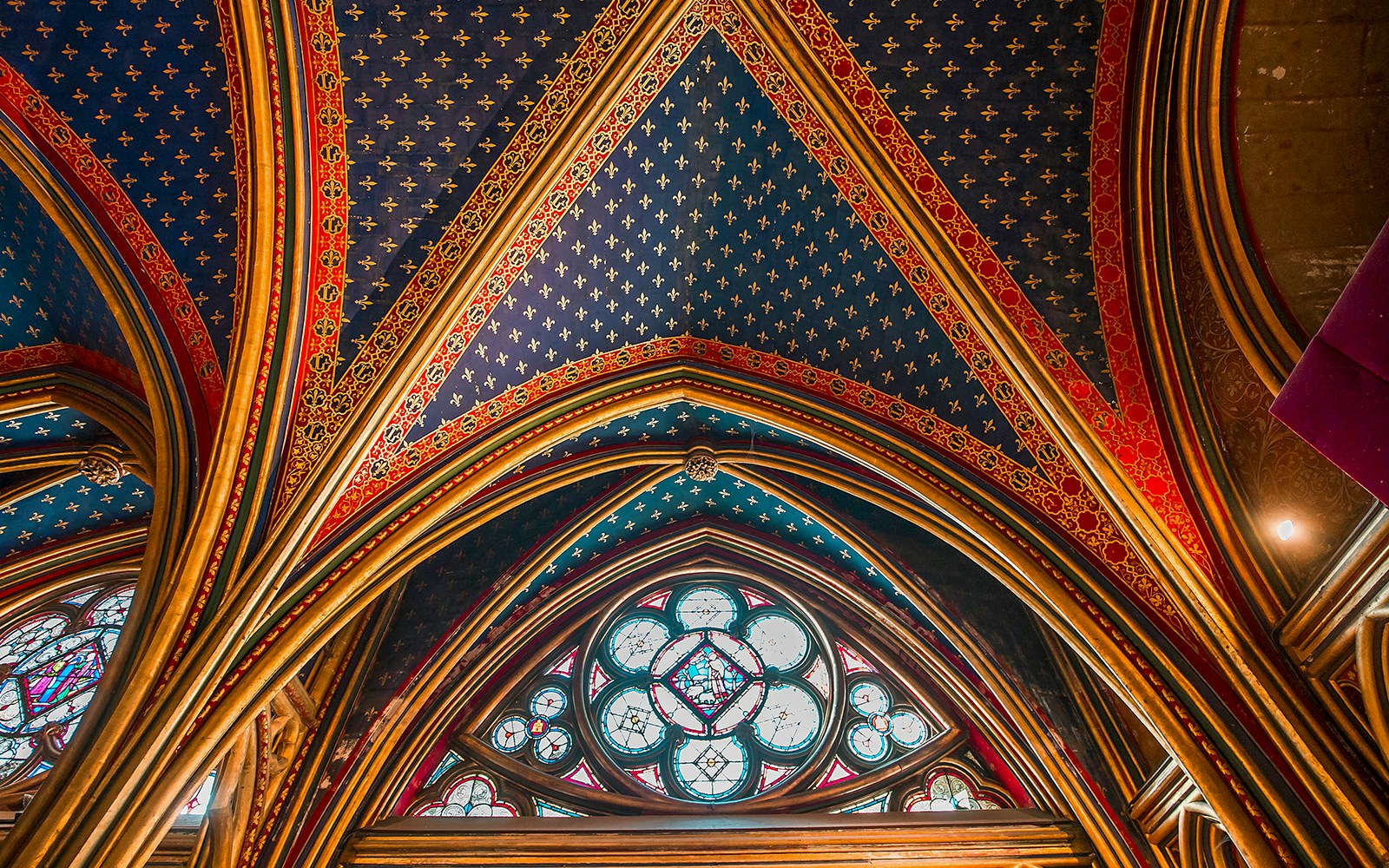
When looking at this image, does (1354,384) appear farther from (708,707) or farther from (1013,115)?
(708,707)

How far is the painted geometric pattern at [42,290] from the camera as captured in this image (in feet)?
27.9

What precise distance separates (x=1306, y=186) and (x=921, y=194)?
2.93 meters

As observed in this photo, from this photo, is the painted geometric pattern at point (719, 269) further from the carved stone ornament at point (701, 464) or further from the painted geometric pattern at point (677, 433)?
the carved stone ornament at point (701, 464)

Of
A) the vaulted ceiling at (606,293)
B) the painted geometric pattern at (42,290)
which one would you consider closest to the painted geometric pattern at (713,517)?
the vaulted ceiling at (606,293)

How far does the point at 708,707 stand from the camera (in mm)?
11219

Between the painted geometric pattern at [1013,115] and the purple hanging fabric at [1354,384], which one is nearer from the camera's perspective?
the purple hanging fabric at [1354,384]

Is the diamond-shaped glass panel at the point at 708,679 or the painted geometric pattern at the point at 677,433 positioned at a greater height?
the painted geometric pattern at the point at 677,433

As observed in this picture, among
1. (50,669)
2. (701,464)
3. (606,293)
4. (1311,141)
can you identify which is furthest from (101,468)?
(1311,141)

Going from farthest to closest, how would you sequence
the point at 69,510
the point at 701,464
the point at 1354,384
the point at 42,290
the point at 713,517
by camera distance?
the point at 713,517, the point at 69,510, the point at 701,464, the point at 42,290, the point at 1354,384

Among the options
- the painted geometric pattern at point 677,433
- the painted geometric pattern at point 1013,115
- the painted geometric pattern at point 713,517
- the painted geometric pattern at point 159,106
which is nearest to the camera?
the painted geometric pattern at point 159,106

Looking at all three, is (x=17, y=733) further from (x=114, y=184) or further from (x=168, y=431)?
(x=114, y=184)

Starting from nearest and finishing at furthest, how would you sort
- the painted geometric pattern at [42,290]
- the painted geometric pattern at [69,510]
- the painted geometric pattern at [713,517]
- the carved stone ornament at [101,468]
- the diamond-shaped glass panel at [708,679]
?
the painted geometric pattern at [42,290], the carved stone ornament at [101,468], the painted geometric pattern at [69,510], the painted geometric pattern at [713,517], the diamond-shaped glass panel at [708,679]

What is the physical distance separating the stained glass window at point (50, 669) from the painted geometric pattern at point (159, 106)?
4649mm

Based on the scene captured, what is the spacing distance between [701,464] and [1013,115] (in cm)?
445
